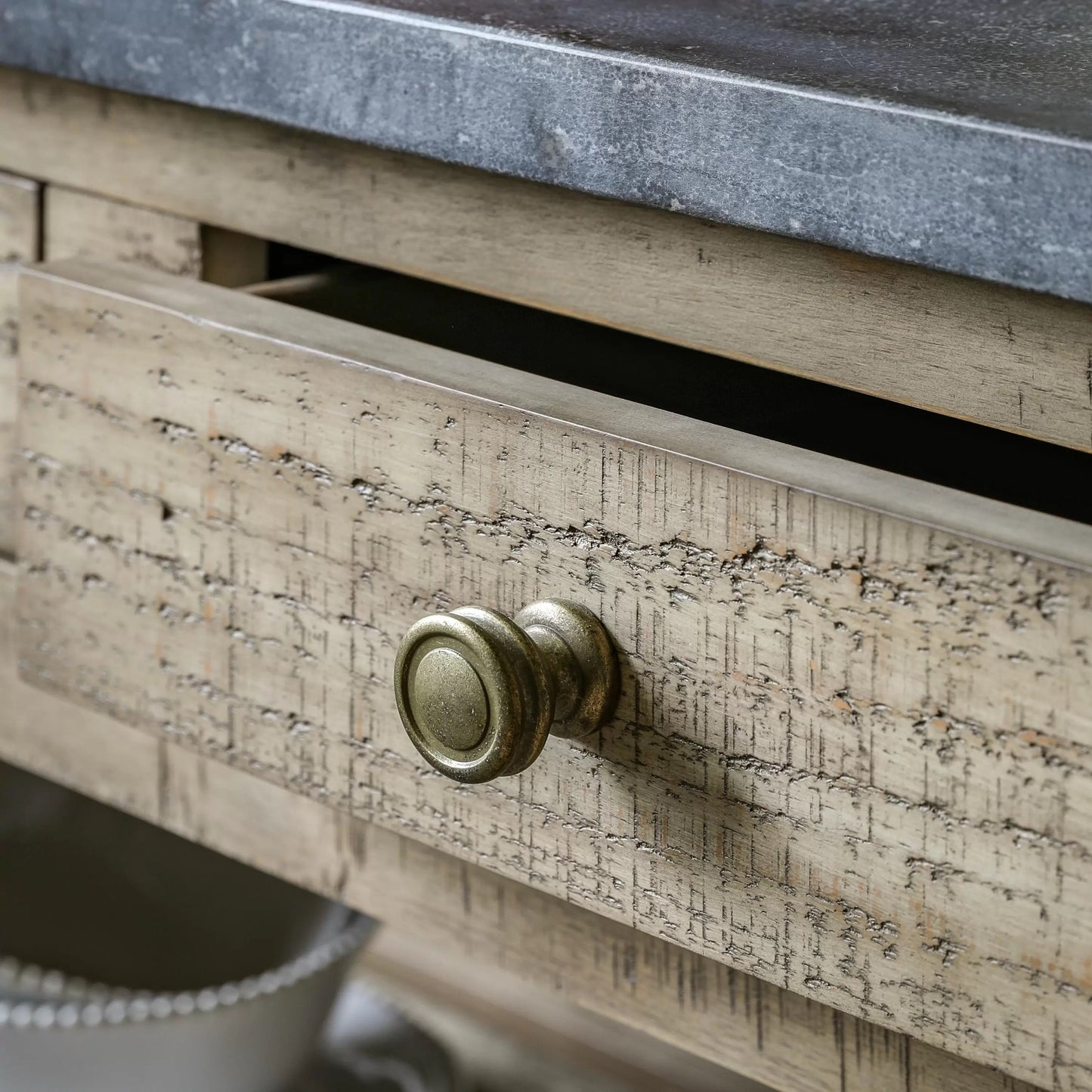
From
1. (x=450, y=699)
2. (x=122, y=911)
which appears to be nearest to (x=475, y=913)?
(x=450, y=699)

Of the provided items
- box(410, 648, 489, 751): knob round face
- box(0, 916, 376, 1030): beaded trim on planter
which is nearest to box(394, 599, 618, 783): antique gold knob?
box(410, 648, 489, 751): knob round face

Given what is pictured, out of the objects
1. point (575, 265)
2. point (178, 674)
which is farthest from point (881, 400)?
point (178, 674)

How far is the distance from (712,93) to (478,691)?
4.7 inches

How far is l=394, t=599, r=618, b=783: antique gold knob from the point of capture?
9.8 inches

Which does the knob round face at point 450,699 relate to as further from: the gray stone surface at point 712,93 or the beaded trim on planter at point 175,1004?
the beaded trim on planter at point 175,1004

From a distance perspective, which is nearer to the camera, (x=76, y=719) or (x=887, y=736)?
(x=887, y=736)

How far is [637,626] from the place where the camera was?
10.6 inches

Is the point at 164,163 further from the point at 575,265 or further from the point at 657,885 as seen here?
the point at 657,885

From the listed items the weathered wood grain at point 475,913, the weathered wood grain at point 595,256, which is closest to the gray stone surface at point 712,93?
the weathered wood grain at point 595,256

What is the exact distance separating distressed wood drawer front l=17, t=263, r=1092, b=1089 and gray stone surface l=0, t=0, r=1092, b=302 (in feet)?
0.14

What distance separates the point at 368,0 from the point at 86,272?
0.32 feet

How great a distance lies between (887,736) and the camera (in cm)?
25

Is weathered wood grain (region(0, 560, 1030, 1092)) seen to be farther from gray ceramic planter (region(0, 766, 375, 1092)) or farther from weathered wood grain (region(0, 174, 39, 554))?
gray ceramic planter (region(0, 766, 375, 1092))

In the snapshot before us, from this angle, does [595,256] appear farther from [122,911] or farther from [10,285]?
[122,911]
